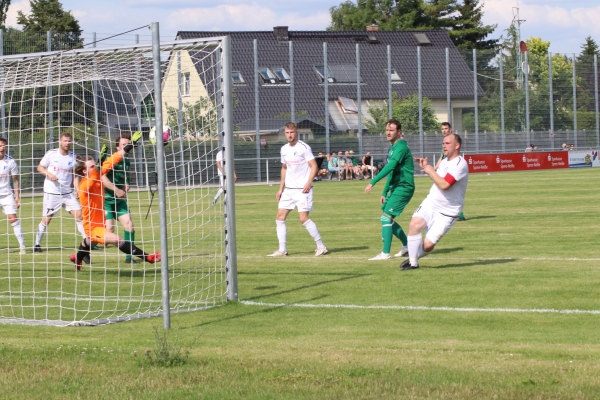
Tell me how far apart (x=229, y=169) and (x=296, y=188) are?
446cm

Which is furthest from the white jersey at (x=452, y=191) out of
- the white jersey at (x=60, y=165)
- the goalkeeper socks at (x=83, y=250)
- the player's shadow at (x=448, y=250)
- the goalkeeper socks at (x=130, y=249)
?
the white jersey at (x=60, y=165)

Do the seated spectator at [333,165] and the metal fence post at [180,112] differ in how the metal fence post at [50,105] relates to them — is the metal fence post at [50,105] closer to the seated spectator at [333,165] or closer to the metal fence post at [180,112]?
the metal fence post at [180,112]

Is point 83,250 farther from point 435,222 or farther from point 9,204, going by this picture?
point 435,222

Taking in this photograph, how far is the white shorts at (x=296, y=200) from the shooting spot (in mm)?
13953

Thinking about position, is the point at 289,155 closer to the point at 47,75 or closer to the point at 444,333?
the point at 47,75

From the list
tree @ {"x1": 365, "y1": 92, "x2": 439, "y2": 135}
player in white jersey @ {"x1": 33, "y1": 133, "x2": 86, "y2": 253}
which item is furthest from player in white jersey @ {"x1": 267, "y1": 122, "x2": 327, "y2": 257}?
tree @ {"x1": 365, "y1": 92, "x2": 439, "y2": 135}

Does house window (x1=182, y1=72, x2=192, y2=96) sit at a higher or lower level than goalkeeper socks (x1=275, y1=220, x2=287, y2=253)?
higher

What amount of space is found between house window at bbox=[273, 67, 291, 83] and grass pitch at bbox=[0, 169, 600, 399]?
109 ft

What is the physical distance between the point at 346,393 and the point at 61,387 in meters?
1.94

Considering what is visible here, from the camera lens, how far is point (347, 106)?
49438 millimetres

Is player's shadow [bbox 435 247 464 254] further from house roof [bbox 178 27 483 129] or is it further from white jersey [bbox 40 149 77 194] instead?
house roof [bbox 178 27 483 129]

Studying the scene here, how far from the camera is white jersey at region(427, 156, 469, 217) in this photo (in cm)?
1150

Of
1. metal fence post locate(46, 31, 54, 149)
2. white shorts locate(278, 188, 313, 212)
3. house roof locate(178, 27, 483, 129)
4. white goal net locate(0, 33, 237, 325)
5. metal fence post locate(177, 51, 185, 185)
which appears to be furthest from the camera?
house roof locate(178, 27, 483, 129)

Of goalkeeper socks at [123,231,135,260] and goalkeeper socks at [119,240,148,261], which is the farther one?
goalkeeper socks at [123,231,135,260]
